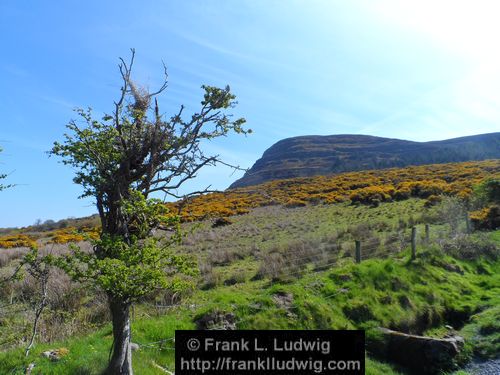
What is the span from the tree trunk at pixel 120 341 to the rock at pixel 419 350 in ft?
18.7

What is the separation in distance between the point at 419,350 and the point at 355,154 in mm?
115642

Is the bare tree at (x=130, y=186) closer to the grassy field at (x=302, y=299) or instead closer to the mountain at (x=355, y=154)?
the grassy field at (x=302, y=299)

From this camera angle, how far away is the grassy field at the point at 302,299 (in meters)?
8.52

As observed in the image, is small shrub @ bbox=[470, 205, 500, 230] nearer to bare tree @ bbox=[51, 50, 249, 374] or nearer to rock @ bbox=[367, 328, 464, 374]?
rock @ bbox=[367, 328, 464, 374]

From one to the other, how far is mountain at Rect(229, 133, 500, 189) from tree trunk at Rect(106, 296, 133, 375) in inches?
3554

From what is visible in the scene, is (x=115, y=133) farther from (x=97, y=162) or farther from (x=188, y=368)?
(x=188, y=368)

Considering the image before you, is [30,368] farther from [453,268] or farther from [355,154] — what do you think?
[355,154]

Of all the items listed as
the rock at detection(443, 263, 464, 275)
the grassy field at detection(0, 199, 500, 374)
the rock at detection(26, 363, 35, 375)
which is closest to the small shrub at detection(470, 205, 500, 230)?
the grassy field at detection(0, 199, 500, 374)

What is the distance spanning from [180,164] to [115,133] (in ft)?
3.43

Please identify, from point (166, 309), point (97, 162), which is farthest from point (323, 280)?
point (97, 162)

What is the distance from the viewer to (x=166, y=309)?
10.8 meters

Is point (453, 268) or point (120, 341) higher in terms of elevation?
point (453, 268)

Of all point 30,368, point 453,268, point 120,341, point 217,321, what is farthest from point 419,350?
point 30,368

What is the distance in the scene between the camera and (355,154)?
122 meters
